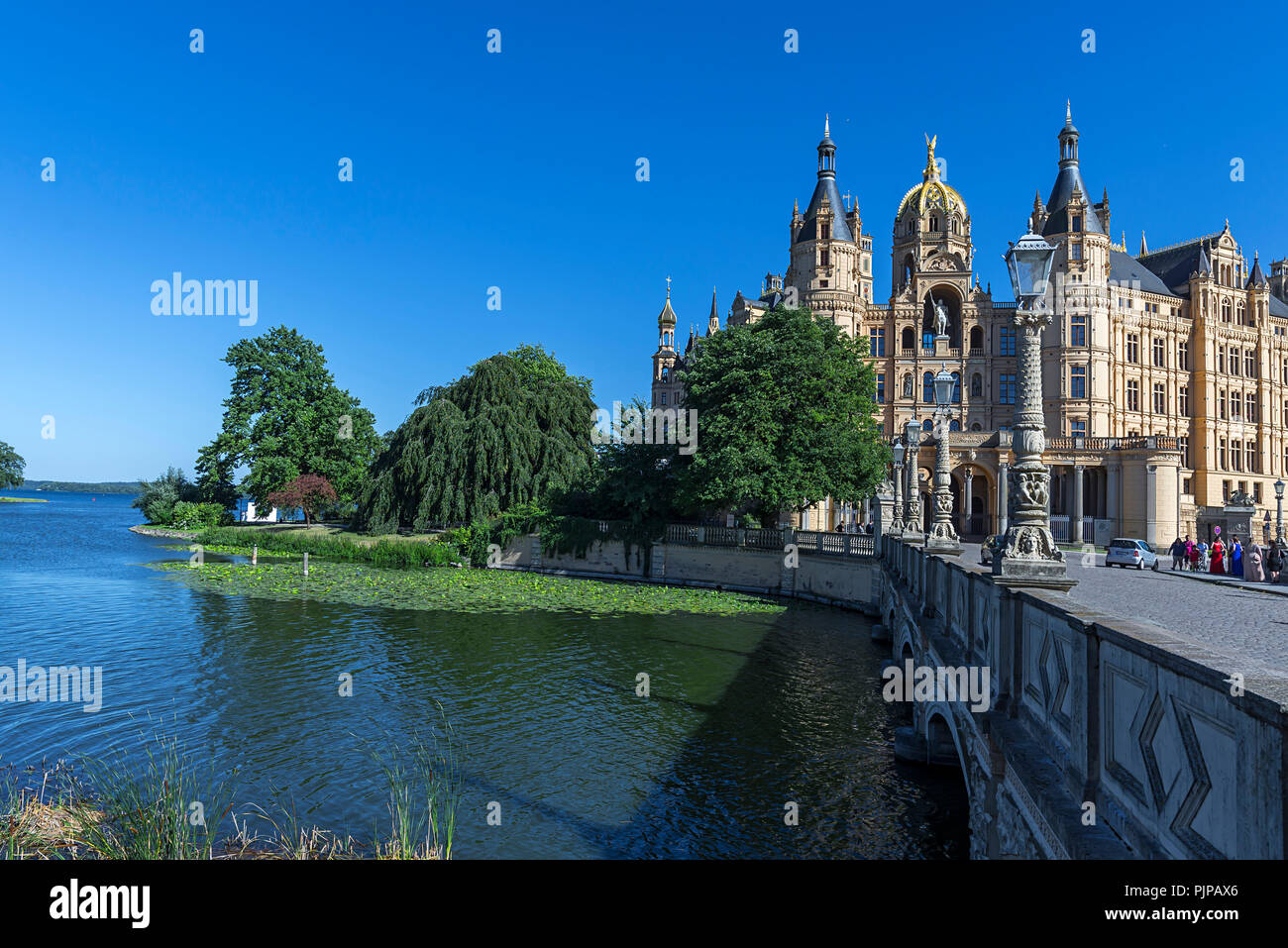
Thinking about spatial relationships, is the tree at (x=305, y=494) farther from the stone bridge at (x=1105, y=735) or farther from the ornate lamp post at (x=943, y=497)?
the stone bridge at (x=1105, y=735)

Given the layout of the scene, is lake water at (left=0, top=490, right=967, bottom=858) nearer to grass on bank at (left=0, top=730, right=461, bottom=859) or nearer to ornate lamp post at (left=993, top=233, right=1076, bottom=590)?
grass on bank at (left=0, top=730, right=461, bottom=859)

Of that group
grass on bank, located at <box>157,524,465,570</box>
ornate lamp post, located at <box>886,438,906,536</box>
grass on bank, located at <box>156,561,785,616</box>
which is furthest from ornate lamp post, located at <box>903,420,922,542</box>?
grass on bank, located at <box>157,524,465,570</box>

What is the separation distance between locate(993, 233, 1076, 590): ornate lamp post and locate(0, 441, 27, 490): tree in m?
161

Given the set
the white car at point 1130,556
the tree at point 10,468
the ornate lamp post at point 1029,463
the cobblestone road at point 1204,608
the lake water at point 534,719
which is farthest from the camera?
the tree at point 10,468

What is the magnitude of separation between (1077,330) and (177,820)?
64.0 meters

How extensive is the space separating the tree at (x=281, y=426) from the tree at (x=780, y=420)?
31146 millimetres

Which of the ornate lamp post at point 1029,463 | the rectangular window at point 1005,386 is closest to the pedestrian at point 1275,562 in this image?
the ornate lamp post at point 1029,463

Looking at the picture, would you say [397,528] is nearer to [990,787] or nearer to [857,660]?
[857,660]

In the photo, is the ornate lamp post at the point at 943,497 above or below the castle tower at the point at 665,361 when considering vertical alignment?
below

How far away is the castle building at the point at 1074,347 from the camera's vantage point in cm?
5741

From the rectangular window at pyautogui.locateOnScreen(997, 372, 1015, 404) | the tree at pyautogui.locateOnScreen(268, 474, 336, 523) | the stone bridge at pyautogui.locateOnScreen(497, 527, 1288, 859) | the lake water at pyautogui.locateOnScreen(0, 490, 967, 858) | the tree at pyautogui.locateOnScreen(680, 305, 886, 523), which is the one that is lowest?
the lake water at pyautogui.locateOnScreen(0, 490, 967, 858)

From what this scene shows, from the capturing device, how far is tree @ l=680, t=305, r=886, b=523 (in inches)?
1387

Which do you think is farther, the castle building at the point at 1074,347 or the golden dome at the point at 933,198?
the golden dome at the point at 933,198

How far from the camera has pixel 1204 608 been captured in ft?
50.1
